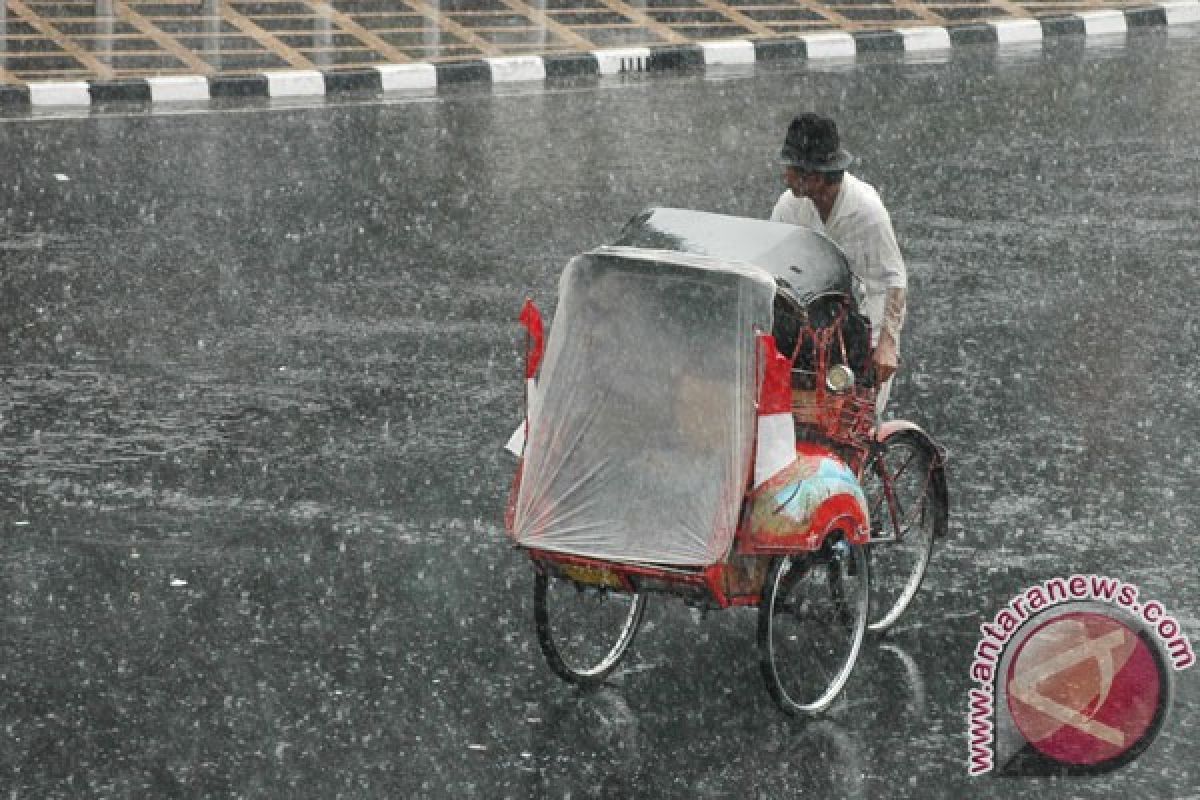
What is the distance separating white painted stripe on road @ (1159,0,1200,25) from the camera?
20.1m

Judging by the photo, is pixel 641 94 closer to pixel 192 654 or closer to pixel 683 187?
pixel 683 187

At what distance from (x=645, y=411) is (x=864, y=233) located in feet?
3.73

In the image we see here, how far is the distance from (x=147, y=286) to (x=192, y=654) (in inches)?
178

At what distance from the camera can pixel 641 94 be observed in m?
16.7

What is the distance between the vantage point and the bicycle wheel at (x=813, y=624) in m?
6.29

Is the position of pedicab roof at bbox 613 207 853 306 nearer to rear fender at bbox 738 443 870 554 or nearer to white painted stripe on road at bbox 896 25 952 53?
rear fender at bbox 738 443 870 554

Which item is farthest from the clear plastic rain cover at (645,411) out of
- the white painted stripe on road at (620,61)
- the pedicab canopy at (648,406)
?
the white painted stripe on road at (620,61)

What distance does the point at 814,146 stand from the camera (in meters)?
6.80

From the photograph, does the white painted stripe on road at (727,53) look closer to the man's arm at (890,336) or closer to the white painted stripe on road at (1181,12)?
the white painted stripe on road at (1181,12)

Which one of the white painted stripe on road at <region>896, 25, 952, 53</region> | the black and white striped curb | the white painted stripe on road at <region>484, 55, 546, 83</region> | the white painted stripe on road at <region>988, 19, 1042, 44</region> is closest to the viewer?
the black and white striped curb

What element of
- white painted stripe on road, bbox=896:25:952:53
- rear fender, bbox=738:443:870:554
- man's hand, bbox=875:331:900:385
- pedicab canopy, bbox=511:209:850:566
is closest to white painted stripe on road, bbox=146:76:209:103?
white painted stripe on road, bbox=896:25:952:53

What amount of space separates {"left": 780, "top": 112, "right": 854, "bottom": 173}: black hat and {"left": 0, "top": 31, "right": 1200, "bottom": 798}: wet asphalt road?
146cm

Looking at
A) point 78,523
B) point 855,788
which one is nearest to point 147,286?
point 78,523

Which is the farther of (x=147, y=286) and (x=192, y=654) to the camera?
(x=147, y=286)
